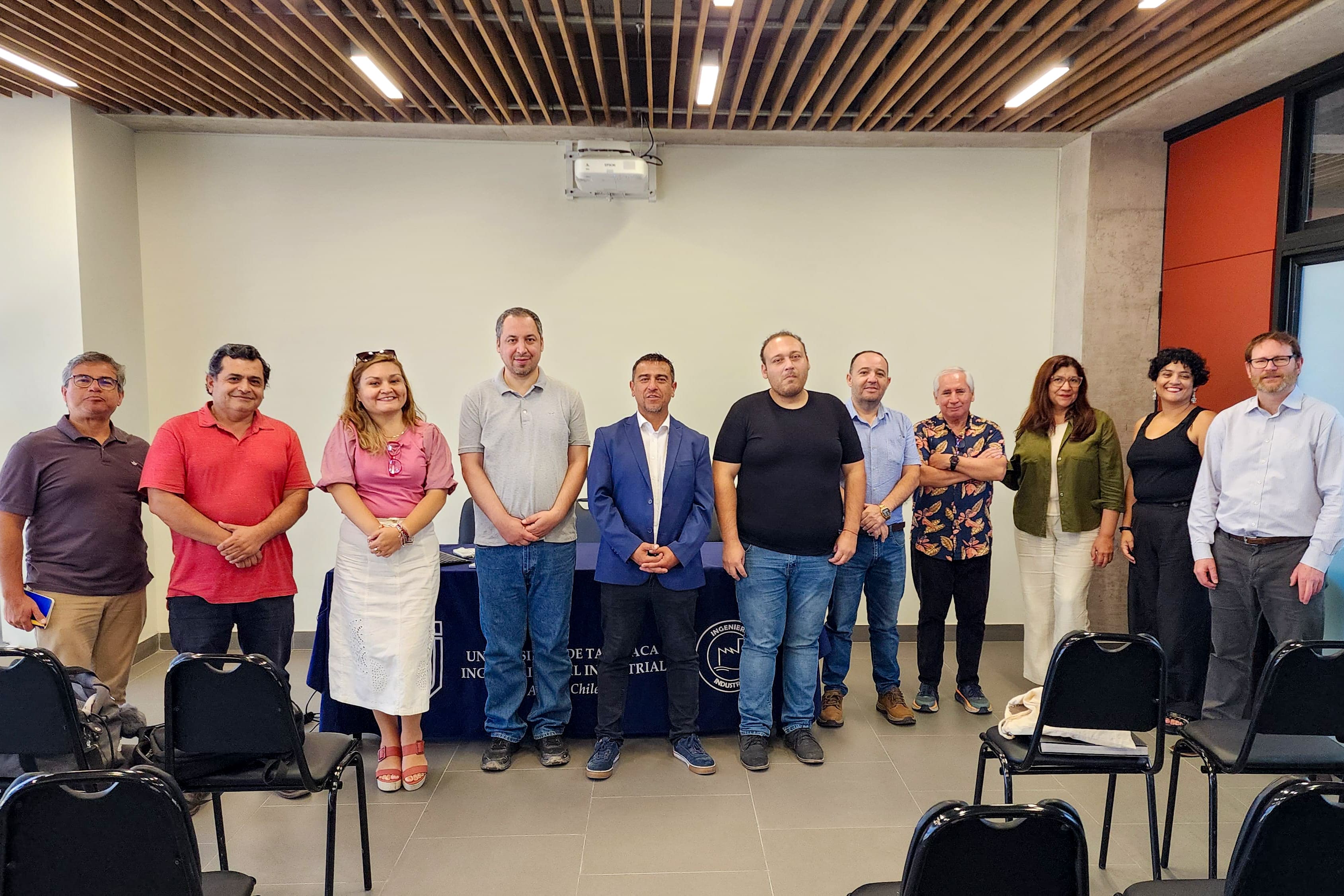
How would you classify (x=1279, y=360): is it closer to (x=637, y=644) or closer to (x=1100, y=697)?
(x=1100, y=697)

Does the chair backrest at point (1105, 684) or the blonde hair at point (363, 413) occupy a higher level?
the blonde hair at point (363, 413)

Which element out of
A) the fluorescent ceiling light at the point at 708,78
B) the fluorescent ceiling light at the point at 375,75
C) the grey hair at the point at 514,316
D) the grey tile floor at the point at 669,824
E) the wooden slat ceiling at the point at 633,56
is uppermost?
the wooden slat ceiling at the point at 633,56

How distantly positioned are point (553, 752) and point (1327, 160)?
15.3 feet

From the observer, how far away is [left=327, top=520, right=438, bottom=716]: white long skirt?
3.17m

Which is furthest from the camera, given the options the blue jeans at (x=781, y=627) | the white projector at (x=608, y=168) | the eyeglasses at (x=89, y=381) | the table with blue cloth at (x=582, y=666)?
the white projector at (x=608, y=168)

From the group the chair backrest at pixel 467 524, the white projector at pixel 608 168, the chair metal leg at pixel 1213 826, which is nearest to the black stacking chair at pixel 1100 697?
the chair metal leg at pixel 1213 826

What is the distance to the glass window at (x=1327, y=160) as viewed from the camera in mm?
3889

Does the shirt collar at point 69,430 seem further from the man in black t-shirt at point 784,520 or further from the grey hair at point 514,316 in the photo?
the man in black t-shirt at point 784,520

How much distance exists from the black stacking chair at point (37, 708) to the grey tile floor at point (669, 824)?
2.72 feet

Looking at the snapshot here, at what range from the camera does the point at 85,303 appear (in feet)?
15.0

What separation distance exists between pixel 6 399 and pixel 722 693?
4290 mm

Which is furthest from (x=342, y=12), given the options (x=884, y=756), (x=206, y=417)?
(x=884, y=756)

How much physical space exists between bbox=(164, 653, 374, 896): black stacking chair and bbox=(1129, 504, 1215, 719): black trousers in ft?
12.1

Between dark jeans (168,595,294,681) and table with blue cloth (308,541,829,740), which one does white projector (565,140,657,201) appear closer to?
table with blue cloth (308,541,829,740)
